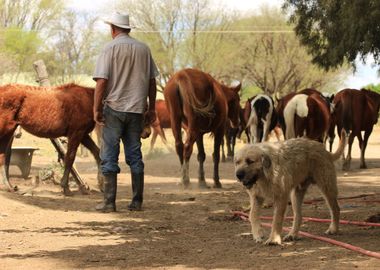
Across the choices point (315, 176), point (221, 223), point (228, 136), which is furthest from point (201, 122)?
point (228, 136)

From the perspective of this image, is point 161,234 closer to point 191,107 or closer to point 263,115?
point 191,107

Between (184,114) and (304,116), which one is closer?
(184,114)

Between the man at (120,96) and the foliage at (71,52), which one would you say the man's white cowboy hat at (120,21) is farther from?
the foliage at (71,52)

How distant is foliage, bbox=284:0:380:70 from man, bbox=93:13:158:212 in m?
3.26

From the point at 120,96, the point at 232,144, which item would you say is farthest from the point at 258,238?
the point at 232,144

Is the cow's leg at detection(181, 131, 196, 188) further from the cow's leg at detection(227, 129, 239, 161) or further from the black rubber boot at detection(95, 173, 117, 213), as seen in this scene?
the cow's leg at detection(227, 129, 239, 161)

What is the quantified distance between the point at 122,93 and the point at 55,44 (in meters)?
48.3

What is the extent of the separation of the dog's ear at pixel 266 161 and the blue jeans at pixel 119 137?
322 cm

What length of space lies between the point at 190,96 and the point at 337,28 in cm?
276

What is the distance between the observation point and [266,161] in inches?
296

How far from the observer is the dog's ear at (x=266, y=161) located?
7496mm

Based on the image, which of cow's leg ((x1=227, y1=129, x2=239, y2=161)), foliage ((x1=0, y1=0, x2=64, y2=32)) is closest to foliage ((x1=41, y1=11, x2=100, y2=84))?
foliage ((x1=0, y1=0, x2=64, y2=32))

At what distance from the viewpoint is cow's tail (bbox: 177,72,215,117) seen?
13.8 metres

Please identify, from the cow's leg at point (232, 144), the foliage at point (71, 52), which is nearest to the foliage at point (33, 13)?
the foliage at point (71, 52)
